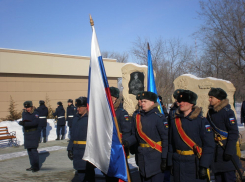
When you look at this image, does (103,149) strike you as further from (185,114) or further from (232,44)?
Result: (232,44)

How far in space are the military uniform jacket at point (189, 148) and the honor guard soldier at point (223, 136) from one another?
0.90 m

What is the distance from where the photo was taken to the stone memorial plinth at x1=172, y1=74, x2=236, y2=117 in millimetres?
11094

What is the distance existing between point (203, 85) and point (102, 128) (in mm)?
9250

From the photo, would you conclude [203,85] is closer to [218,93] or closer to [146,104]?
[218,93]

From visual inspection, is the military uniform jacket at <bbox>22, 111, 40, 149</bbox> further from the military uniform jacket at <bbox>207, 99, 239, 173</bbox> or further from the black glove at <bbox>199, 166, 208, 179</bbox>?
the black glove at <bbox>199, 166, 208, 179</bbox>

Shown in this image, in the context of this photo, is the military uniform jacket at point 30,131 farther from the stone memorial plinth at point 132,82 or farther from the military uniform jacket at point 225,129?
the stone memorial plinth at point 132,82

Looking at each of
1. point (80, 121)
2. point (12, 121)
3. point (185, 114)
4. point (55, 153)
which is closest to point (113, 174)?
point (185, 114)

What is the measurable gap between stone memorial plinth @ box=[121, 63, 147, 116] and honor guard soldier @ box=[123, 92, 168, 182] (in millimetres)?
10796

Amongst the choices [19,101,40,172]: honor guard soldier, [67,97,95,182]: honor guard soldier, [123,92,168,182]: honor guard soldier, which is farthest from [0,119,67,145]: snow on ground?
[123,92,168,182]: honor guard soldier

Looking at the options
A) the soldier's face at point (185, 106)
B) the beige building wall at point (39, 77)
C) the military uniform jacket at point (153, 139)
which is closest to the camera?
the soldier's face at point (185, 106)

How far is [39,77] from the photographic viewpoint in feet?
66.5

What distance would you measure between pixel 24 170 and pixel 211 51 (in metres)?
11.5

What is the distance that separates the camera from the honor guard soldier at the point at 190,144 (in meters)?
3.88

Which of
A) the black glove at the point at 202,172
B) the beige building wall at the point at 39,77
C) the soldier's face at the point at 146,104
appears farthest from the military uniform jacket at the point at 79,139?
the beige building wall at the point at 39,77
